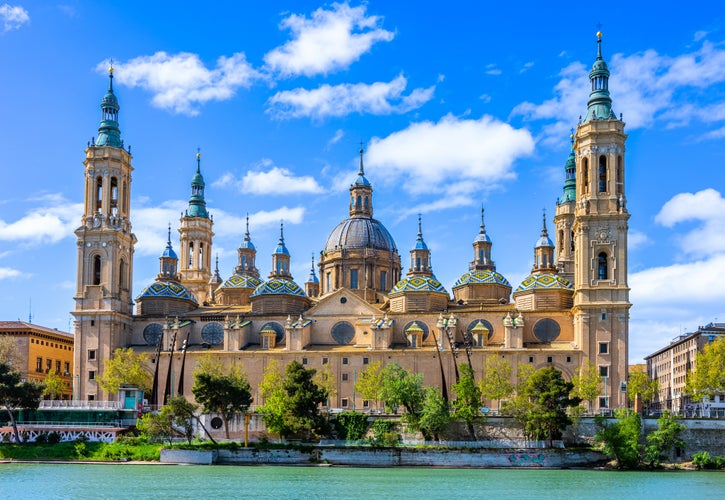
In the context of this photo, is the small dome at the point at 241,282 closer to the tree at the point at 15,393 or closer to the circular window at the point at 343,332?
the circular window at the point at 343,332

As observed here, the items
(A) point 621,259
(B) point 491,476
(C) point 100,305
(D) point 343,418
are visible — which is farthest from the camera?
(C) point 100,305

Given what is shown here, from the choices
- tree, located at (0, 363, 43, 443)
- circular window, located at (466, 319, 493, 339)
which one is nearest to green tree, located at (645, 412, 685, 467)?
circular window, located at (466, 319, 493, 339)

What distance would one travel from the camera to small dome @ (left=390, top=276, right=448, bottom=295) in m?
97.7

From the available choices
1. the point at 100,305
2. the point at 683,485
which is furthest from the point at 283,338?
the point at 683,485

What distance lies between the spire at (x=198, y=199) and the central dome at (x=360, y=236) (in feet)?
74.2

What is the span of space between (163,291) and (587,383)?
4394 cm

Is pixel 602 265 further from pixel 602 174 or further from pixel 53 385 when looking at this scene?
pixel 53 385

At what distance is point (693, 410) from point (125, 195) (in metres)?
58.3

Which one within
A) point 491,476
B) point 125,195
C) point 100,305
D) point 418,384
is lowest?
point 491,476

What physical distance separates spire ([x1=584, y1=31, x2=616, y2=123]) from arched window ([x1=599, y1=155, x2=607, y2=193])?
12.3 feet

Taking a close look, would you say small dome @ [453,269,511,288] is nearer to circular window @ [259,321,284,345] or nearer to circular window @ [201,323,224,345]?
circular window @ [259,321,284,345]

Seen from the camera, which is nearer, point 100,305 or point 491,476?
point 491,476

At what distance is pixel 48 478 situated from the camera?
59.3m

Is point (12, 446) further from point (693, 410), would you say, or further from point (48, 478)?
point (693, 410)
